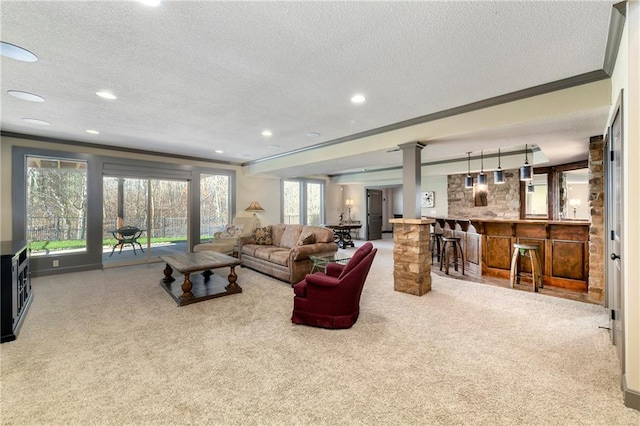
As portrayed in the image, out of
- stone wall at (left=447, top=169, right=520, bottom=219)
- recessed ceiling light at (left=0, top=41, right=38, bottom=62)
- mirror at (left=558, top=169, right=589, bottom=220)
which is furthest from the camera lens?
stone wall at (left=447, top=169, right=520, bottom=219)

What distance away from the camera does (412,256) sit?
12.9 feet

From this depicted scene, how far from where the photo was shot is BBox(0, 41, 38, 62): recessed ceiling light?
2.16m

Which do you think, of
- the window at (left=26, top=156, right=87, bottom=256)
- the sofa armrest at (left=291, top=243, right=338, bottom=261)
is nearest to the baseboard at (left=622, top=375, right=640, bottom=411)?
the sofa armrest at (left=291, top=243, right=338, bottom=261)

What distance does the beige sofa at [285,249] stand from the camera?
4.48m

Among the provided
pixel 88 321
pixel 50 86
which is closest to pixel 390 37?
pixel 50 86

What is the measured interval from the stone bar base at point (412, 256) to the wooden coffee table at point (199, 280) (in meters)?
2.35

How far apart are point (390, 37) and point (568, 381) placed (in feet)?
9.18

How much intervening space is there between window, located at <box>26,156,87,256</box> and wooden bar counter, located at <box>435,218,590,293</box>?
7598 millimetres

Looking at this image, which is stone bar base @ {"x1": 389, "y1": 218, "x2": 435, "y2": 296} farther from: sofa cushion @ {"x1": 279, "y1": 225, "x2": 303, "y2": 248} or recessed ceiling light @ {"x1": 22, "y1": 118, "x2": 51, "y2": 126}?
recessed ceiling light @ {"x1": 22, "y1": 118, "x2": 51, "y2": 126}

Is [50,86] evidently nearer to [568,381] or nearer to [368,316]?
[368,316]

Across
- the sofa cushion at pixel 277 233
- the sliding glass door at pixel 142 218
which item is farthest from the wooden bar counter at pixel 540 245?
the sliding glass door at pixel 142 218

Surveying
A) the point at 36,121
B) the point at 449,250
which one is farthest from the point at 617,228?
the point at 36,121

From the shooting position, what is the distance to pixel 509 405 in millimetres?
1737

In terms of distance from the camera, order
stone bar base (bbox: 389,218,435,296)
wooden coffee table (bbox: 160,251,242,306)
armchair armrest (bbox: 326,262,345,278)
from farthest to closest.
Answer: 1. stone bar base (bbox: 389,218,435,296)
2. wooden coffee table (bbox: 160,251,242,306)
3. armchair armrest (bbox: 326,262,345,278)
